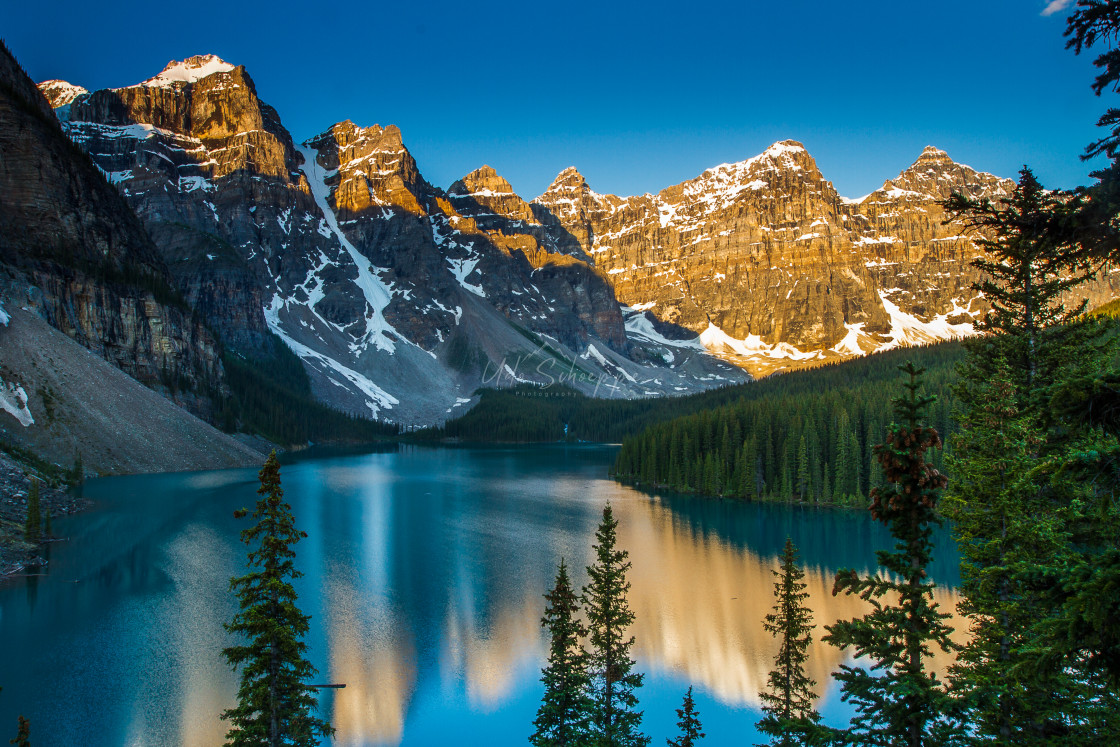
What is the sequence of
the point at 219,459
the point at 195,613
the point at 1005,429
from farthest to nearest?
the point at 219,459, the point at 195,613, the point at 1005,429

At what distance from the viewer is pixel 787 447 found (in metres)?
68.2

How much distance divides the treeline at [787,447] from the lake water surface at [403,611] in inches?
212

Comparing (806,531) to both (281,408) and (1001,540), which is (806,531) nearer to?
(1001,540)

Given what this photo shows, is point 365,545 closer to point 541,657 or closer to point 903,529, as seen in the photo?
point 541,657

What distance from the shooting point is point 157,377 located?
101938 mm

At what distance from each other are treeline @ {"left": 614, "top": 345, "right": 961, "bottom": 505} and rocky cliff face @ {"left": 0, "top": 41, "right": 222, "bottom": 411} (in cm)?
7697

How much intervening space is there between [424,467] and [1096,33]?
10532cm

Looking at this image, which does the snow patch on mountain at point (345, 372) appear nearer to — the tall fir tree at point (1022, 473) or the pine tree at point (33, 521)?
the pine tree at point (33, 521)

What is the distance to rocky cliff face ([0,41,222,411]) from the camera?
84.7 meters

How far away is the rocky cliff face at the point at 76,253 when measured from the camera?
8469cm

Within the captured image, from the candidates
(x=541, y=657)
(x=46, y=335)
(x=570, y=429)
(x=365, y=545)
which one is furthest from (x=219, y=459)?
(x=570, y=429)

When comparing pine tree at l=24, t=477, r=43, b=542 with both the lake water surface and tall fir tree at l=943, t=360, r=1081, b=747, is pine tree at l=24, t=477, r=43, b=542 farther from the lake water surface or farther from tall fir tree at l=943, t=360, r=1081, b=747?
tall fir tree at l=943, t=360, r=1081, b=747

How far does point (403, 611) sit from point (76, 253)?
8978 centimetres

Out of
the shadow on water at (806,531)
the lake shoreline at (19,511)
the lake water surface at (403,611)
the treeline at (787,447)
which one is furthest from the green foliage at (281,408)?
the shadow on water at (806,531)
